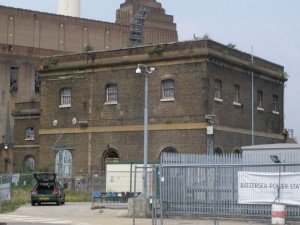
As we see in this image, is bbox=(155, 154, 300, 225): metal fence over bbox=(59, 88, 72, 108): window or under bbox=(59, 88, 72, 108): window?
under

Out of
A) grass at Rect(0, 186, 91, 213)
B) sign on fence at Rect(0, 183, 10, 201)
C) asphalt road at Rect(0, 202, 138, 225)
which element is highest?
sign on fence at Rect(0, 183, 10, 201)

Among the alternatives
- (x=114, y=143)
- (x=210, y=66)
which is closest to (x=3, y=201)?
(x=114, y=143)

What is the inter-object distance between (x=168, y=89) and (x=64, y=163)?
10.8 m

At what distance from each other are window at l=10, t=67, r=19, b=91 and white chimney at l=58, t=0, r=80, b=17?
2192 centimetres

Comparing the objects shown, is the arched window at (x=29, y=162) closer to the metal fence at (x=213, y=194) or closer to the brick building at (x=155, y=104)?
the brick building at (x=155, y=104)

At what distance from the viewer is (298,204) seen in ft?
72.6

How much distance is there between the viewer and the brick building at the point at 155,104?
154 feet

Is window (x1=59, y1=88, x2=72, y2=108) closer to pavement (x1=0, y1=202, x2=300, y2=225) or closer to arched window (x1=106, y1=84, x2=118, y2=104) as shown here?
arched window (x1=106, y1=84, x2=118, y2=104)

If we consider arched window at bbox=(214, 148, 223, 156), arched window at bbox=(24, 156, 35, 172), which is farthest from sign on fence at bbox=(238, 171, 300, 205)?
arched window at bbox=(24, 156, 35, 172)

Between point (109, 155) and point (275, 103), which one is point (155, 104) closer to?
point (109, 155)

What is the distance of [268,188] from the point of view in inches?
901

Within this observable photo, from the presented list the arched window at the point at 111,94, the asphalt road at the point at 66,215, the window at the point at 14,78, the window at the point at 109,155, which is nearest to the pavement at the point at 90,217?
the asphalt road at the point at 66,215

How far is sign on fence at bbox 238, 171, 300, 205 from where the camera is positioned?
22.2m

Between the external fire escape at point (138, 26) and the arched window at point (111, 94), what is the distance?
143ft
